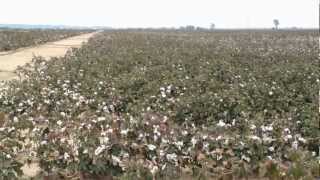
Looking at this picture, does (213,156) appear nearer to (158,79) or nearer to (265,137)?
(265,137)

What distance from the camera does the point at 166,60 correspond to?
47.1ft

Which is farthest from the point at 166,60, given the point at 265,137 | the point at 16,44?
the point at 16,44

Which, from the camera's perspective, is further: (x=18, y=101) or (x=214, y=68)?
(x=214, y=68)

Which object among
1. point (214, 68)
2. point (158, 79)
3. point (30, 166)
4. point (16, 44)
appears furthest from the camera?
point (16, 44)

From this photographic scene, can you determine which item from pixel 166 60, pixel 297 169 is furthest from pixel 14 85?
pixel 297 169

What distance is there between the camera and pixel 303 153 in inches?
194

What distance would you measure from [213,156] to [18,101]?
4.47 metres

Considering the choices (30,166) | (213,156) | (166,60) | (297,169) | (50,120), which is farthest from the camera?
(166,60)

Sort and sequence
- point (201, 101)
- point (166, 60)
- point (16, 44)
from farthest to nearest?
point (16, 44)
point (166, 60)
point (201, 101)

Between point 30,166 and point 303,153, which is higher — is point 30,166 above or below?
below

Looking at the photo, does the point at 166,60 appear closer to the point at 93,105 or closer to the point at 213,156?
the point at 93,105

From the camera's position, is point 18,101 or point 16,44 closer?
point 18,101

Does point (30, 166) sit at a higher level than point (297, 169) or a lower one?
lower

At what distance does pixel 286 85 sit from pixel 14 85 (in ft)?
18.8
